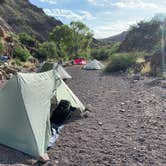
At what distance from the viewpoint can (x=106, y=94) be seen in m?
16.1

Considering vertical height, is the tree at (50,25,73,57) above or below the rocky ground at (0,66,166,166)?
above

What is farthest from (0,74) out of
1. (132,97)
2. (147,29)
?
(147,29)

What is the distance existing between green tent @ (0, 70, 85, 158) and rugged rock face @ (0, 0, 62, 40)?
80.2 meters

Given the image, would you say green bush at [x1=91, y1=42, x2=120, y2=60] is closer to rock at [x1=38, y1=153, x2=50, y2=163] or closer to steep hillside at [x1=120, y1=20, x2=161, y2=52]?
steep hillside at [x1=120, y1=20, x2=161, y2=52]

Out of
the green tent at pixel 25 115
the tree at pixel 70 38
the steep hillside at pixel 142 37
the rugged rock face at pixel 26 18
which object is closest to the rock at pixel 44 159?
the green tent at pixel 25 115

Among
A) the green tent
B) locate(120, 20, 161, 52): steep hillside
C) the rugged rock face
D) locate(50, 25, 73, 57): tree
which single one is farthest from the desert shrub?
the green tent

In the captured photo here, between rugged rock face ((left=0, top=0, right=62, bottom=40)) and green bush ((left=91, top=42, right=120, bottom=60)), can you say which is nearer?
green bush ((left=91, top=42, right=120, bottom=60))

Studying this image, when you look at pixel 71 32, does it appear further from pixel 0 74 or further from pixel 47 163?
pixel 47 163

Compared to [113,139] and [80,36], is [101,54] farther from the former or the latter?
[113,139]

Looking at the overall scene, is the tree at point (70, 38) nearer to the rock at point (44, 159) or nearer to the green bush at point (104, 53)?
the green bush at point (104, 53)

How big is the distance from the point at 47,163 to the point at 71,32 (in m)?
70.2

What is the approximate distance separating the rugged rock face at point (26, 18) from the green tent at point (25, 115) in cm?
8021

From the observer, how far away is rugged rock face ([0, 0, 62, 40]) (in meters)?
93.8

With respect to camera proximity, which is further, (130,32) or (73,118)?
(130,32)
